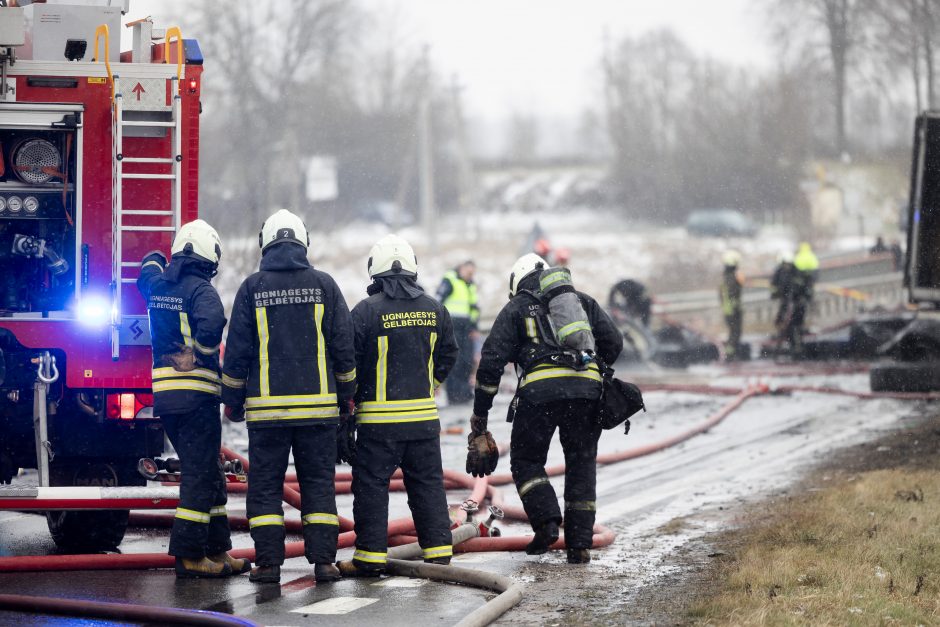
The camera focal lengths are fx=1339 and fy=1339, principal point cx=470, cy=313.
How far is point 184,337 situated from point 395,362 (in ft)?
3.46

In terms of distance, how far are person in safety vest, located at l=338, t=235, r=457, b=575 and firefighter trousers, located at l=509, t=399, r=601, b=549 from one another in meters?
0.59

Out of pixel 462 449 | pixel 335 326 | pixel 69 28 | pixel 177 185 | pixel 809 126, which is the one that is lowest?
pixel 462 449

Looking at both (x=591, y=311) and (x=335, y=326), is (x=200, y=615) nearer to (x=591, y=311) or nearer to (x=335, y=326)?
(x=335, y=326)

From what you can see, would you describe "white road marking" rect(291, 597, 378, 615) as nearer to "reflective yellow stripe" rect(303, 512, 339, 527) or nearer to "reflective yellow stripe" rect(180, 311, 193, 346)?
"reflective yellow stripe" rect(303, 512, 339, 527)

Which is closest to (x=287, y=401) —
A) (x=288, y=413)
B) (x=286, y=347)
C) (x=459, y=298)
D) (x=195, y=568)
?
(x=288, y=413)

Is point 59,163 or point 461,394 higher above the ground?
point 59,163

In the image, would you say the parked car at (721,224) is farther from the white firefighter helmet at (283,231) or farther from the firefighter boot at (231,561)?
the firefighter boot at (231,561)

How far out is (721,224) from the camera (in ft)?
144

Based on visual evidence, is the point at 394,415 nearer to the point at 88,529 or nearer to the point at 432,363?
the point at 432,363

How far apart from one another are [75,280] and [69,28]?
1.48 meters

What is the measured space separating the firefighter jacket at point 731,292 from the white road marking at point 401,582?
549 inches

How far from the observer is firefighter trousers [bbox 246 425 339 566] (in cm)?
641

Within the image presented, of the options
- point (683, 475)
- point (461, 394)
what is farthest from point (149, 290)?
point (461, 394)

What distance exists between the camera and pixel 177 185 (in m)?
7.10
